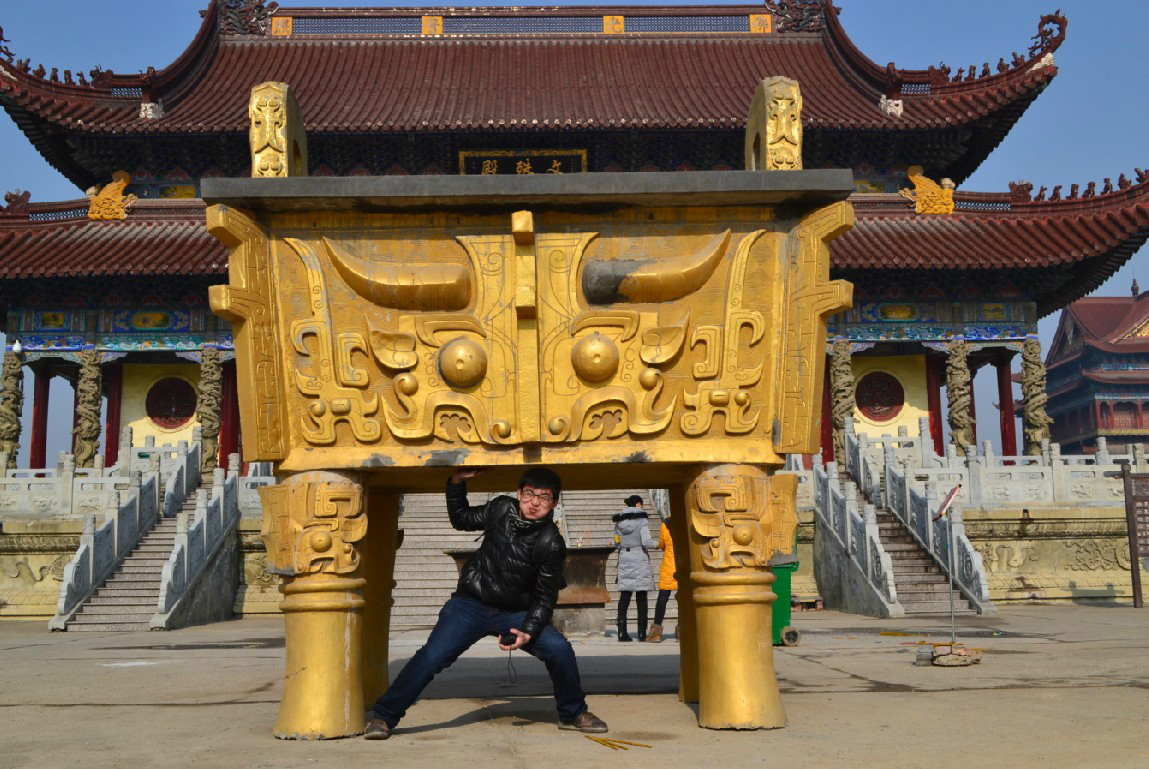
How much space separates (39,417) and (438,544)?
40.6ft

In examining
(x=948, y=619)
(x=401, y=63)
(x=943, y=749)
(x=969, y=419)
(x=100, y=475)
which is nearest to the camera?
(x=943, y=749)

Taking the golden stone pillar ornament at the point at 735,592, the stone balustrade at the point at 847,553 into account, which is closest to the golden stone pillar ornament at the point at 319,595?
the golden stone pillar ornament at the point at 735,592

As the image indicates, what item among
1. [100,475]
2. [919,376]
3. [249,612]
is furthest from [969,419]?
[100,475]

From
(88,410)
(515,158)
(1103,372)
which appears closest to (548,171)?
(515,158)

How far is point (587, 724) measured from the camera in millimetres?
4734

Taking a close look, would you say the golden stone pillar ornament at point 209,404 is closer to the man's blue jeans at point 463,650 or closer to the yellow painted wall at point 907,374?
the yellow painted wall at point 907,374

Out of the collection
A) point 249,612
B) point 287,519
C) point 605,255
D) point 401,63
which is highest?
point 401,63

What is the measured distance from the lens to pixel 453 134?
A: 23.3 meters

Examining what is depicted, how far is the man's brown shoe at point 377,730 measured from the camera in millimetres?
4590

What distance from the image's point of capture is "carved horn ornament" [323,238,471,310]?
4.87m

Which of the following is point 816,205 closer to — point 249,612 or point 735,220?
point 735,220

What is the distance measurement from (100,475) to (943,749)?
50.6 ft

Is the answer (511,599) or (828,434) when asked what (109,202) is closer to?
(828,434)

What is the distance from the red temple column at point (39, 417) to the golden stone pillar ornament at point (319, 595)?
2068 centimetres
